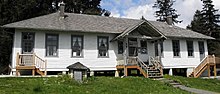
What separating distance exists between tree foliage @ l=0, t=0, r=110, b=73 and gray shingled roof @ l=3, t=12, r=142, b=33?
22.8 feet

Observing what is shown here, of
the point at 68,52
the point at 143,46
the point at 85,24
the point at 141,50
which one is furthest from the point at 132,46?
the point at 68,52

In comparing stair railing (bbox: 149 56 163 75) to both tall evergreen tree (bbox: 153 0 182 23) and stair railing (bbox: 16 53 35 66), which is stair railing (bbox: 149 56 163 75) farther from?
tall evergreen tree (bbox: 153 0 182 23)

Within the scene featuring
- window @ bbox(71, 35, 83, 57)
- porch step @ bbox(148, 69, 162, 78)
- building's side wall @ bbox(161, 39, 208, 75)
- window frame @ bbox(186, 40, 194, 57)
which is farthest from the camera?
window frame @ bbox(186, 40, 194, 57)

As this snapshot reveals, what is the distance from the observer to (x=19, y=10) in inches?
1235

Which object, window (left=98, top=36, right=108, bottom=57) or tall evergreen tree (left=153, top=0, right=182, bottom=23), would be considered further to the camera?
tall evergreen tree (left=153, top=0, right=182, bottom=23)

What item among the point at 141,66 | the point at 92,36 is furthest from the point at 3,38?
the point at 141,66

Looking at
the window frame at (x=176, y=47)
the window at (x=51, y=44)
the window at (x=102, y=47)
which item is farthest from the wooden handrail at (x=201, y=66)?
the window at (x=51, y=44)

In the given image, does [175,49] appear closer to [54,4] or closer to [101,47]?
[101,47]

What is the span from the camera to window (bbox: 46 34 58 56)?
18031 millimetres

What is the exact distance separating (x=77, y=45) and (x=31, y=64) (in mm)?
4179

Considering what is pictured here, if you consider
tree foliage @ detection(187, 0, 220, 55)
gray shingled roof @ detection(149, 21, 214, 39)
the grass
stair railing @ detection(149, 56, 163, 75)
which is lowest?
the grass

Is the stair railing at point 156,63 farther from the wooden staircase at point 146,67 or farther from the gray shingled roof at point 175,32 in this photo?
the gray shingled roof at point 175,32

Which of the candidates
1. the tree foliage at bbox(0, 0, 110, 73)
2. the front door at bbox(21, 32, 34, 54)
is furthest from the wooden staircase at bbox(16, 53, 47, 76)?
the tree foliage at bbox(0, 0, 110, 73)

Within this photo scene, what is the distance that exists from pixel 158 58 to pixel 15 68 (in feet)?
39.3
